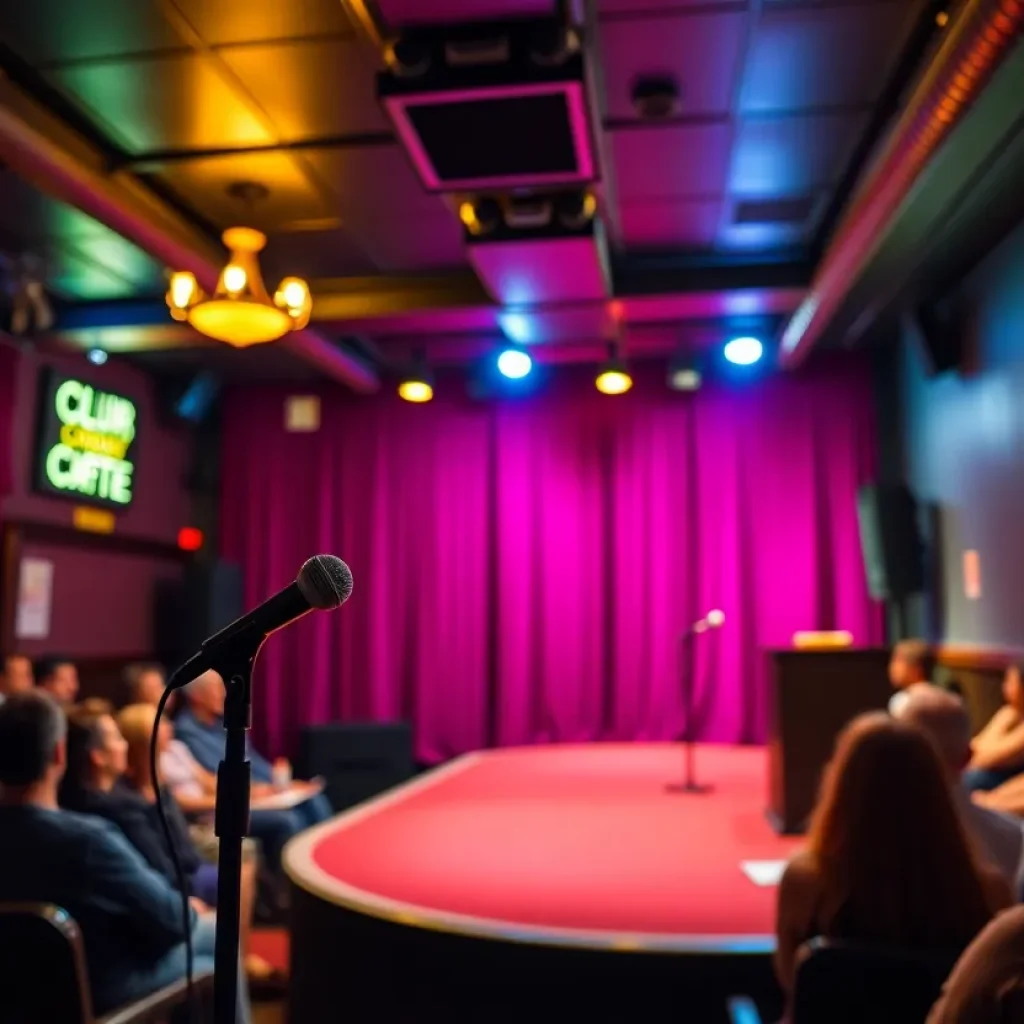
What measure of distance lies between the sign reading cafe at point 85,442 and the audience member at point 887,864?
474cm

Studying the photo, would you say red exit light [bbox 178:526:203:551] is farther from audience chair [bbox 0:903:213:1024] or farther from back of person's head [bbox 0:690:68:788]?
audience chair [bbox 0:903:213:1024]

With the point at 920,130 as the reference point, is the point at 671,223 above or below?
above

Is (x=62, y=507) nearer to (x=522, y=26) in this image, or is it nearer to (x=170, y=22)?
(x=170, y=22)

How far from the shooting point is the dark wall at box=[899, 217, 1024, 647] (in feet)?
14.3

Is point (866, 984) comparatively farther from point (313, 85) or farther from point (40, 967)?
point (313, 85)

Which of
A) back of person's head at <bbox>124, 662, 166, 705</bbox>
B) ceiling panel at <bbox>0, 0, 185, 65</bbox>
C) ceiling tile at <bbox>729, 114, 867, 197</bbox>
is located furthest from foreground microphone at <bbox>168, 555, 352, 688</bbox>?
back of person's head at <bbox>124, 662, 166, 705</bbox>

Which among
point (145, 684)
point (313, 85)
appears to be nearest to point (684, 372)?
point (313, 85)

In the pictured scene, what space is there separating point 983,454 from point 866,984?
12.5 feet

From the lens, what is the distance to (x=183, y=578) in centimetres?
671

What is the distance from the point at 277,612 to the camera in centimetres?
113

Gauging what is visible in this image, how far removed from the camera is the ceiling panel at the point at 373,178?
3879 mm

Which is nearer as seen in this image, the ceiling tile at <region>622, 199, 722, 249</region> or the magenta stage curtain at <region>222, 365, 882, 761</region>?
the ceiling tile at <region>622, 199, 722, 249</region>

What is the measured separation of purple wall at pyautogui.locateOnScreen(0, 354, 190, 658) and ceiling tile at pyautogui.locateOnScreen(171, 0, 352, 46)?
2.94m

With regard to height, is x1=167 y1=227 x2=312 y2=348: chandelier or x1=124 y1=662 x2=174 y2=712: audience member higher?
x1=167 y1=227 x2=312 y2=348: chandelier
